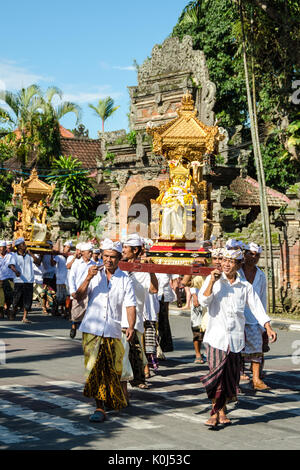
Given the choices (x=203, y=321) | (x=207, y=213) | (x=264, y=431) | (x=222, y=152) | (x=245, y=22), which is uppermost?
(x=245, y=22)

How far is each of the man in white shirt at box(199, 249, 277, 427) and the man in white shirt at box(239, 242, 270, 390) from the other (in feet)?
5.95

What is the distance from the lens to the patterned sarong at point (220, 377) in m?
7.05

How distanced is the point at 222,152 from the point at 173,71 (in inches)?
169

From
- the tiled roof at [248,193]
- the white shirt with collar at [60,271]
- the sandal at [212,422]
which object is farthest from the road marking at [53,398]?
the tiled roof at [248,193]

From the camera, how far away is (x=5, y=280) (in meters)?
18.7

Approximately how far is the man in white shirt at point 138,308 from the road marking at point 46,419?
1353 mm

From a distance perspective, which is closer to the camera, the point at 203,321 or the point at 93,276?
the point at 93,276

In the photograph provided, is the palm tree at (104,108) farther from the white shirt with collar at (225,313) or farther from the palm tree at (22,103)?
the white shirt with collar at (225,313)

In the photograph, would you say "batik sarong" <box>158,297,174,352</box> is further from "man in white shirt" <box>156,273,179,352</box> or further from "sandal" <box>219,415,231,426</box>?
"sandal" <box>219,415,231,426</box>

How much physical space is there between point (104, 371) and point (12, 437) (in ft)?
4.11

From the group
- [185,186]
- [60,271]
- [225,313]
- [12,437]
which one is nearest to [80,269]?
[185,186]

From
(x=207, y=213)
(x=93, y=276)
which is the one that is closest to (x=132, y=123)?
(x=207, y=213)
